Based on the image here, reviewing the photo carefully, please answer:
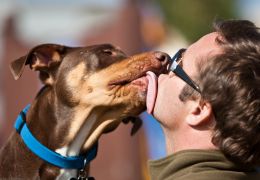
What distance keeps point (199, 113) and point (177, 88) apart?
0.79ft

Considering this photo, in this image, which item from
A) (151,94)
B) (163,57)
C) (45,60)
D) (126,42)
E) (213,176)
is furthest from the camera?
(126,42)

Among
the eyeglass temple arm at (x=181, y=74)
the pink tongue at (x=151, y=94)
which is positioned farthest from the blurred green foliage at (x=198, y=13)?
the eyeglass temple arm at (x=181, y=74)

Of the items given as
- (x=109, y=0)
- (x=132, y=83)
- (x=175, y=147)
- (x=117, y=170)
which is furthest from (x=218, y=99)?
(x=109, y=0)

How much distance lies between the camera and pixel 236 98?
3861 mm

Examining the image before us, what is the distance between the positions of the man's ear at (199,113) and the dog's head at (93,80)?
1.19m

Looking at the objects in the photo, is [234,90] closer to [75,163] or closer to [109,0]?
[75,163]

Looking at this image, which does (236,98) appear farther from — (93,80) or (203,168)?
(93,80)

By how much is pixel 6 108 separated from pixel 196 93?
12008mm

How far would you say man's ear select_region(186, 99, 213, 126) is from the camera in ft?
13.0

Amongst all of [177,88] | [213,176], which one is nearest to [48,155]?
[177,88]

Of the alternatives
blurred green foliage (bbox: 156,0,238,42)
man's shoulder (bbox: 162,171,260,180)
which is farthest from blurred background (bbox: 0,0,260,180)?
man's shoulder (bbox: 162,171,260,180)

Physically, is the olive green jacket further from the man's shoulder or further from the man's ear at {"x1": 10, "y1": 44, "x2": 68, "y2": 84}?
the man's ear at {"x1": 10, "y1": 44, "x2": 68, "y2": 84}

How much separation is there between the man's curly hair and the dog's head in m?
1.28

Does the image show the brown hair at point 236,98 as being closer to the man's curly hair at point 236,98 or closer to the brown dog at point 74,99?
the man's curly hair at point 236,98
